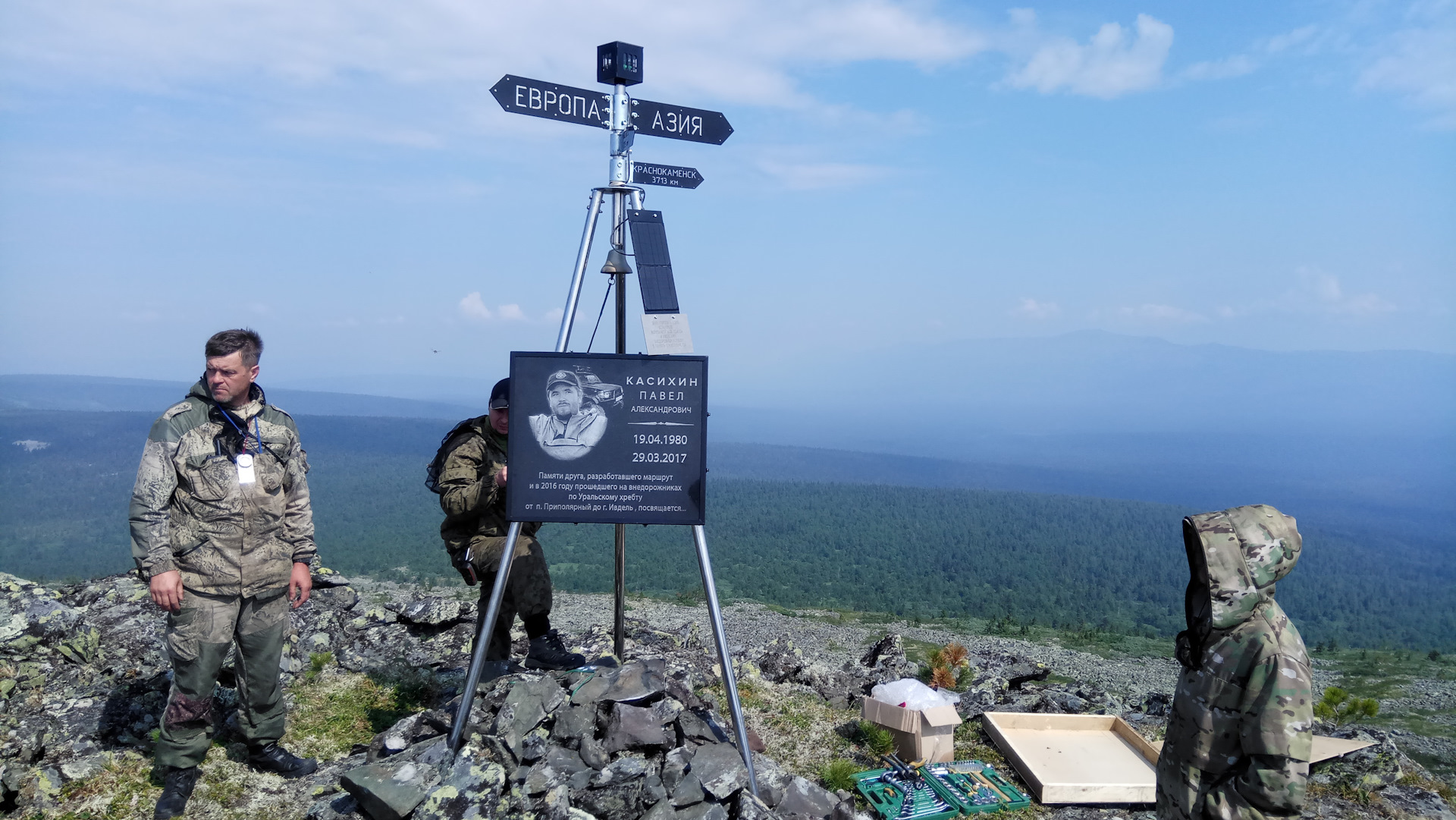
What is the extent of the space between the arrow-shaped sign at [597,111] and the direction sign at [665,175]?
0.21 m

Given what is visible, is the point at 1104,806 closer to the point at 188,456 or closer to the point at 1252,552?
the point at 1252,552

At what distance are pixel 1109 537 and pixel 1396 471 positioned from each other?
139 meters

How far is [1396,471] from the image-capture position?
145 metres

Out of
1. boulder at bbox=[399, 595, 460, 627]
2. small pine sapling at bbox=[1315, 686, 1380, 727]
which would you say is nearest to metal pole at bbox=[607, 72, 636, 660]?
boulder at bbox=[399, 595, 460, 627]

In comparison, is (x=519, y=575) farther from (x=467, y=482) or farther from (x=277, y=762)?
(x=277, y=762)

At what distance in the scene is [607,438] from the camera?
5160 millimetres

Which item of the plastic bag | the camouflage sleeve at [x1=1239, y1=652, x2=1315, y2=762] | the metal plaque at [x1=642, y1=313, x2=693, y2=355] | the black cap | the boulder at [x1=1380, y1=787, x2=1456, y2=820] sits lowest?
the boulder at [x1=1380, y1=787, x2=1456, y2=820]

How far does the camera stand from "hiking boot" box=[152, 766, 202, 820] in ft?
17.0

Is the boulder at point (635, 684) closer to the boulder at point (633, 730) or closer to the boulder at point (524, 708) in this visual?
the boulder at point (633, 730)

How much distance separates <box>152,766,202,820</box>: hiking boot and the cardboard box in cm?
505

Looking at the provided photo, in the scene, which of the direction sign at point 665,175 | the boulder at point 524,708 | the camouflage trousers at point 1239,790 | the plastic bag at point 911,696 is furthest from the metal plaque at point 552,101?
A: the plastic bag at point 911,696

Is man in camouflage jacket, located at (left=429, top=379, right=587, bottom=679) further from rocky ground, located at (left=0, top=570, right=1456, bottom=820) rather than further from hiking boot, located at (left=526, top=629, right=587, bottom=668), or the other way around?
rocky ground, located at (left=0, top=570, right=1456, bottom=820)

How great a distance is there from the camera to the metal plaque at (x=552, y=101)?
16.3 ft

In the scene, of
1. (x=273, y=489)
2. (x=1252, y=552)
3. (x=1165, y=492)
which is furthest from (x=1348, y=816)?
(x=1165, y=492)
